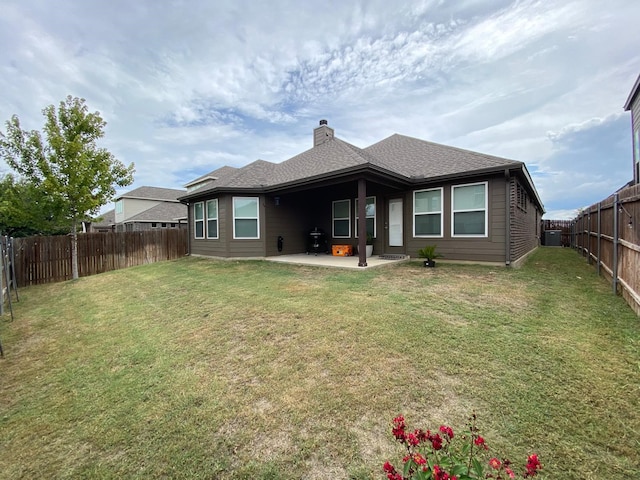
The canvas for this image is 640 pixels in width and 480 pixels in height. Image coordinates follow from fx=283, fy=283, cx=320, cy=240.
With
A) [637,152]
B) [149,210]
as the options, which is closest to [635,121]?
[637,152]

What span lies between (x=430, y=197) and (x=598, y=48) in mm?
6730

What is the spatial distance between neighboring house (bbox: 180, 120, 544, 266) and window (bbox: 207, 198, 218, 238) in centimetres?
4

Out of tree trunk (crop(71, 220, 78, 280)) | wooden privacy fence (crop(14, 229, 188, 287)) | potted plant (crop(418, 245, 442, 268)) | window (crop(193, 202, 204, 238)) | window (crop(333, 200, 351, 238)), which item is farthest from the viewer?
window (crop(193, 202, 204, 238))

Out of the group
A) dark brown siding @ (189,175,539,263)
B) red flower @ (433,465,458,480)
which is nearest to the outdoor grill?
dark brown siding @ (189,175,539,263)

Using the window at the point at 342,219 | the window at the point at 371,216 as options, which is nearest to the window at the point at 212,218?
the window at the point at 342,219

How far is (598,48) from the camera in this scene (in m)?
8.70

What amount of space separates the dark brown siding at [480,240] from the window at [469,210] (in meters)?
0.12

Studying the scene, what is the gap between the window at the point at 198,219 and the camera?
12312 mm

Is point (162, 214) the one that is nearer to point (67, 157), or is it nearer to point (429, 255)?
point (67, 157)

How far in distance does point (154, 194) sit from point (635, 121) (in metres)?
35.3

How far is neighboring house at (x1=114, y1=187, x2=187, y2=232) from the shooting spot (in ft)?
86.5

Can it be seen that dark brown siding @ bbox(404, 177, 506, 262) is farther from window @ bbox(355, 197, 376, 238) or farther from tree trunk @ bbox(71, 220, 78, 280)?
tree trunk @ bbox(71, 220, 78, 280)

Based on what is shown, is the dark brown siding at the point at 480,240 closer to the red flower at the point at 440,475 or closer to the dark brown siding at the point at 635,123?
the dark brown siding at the point at 635,123

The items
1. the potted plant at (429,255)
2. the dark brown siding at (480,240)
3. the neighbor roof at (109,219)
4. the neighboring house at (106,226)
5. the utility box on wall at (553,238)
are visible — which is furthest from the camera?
the neighbor roof at (109,219)
